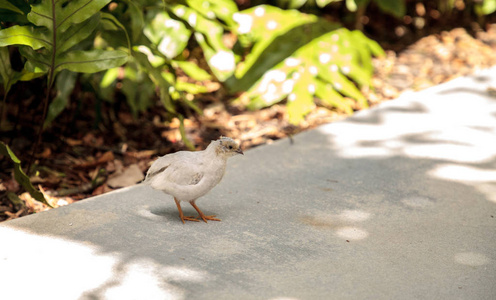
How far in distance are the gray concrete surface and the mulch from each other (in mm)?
384

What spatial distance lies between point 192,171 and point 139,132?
167cm

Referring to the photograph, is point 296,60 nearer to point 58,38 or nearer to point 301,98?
point 301,98

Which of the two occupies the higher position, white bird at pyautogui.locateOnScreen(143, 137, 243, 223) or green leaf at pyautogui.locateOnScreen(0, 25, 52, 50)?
green leaf at pyautogui.locateOnScreen(0, 25, 52, 50)

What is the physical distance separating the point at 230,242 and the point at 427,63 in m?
3.70

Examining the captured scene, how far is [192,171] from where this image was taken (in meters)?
2.65

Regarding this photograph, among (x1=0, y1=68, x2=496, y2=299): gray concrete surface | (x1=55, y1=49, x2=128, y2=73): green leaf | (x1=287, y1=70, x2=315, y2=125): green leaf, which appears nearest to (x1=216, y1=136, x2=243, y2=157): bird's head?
(x1=0, y1=68, x2=496, y2=299): gray concrete surface

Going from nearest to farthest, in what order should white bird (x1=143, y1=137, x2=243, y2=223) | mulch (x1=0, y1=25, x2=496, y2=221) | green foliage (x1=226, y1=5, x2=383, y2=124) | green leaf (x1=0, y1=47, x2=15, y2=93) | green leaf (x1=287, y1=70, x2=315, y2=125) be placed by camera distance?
white bird (x1=143, y1=137, x2=243, y2=223), green leaf (x1=0, y1=47, x2=15, y2=93), mulch (x1=0, y1=25, x2=496, y2=221), green leaf (x1=287, y1=70, x2=315, y2=125), green foliage (x1=226, y1=5, x2=383, y2=124)

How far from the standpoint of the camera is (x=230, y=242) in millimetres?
2607

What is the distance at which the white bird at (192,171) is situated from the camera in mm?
2646

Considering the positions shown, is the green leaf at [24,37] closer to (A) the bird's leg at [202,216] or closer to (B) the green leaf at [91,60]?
(B) the green leaf at [91,60]

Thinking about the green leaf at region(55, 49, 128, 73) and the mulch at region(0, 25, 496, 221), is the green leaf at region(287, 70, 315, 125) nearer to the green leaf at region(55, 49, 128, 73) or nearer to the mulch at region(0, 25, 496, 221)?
the mulch at region(0, 25, 496, 221)

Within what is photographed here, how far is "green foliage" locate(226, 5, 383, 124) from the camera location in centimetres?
438

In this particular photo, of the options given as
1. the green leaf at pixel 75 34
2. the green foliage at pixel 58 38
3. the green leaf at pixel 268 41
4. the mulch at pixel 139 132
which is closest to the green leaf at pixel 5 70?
the green foliage at pixel 58 38

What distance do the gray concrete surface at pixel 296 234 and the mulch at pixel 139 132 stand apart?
0.38m
